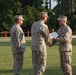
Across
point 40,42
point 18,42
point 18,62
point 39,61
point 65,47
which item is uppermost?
point 40,42

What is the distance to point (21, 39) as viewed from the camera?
1152 cm

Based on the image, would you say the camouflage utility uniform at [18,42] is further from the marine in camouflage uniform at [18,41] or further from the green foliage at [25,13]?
the green foliage at [25,13]

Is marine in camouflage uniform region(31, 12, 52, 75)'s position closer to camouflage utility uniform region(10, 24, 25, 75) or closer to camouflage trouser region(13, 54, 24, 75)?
camouflage utility uniform region(10, 24, 25, 75)

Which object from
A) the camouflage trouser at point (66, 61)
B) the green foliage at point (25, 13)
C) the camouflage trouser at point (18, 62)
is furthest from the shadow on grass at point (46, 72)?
the green foliage at point (25, 13)

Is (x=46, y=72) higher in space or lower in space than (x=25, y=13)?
higher

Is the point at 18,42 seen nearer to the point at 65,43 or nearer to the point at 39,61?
the point at 39,61

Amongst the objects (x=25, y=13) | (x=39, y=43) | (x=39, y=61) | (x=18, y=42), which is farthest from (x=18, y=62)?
(x=25, y=13)

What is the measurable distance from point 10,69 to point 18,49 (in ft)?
10.1

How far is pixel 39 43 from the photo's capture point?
35.0 feet

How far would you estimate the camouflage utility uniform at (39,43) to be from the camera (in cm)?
1063

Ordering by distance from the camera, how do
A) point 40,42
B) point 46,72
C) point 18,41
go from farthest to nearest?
point 46,72, point 18,41, point 40,42

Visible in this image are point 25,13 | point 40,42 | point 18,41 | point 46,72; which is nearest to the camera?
point 40,42

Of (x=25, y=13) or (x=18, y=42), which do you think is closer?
(x=18, y=42)

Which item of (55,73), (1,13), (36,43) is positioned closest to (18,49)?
(36,43)
